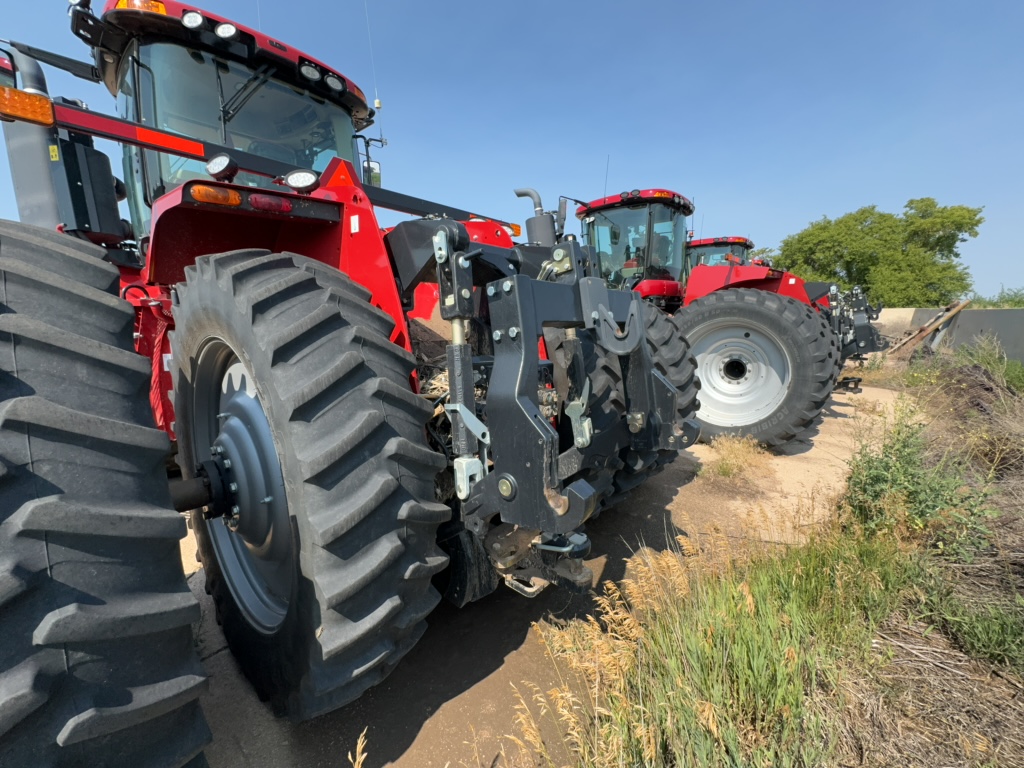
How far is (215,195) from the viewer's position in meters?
1.64

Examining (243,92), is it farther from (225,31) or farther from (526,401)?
(526,401)

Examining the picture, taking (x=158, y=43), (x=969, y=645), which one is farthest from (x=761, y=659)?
(x=158, y=43)

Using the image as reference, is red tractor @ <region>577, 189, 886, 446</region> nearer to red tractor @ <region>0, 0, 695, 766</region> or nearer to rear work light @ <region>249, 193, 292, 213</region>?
red tractor @ <region>0, 0, 695, 766</region>

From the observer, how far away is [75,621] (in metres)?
0.96

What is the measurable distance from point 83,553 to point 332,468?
1.68 feet

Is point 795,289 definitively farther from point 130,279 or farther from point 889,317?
point 889,317

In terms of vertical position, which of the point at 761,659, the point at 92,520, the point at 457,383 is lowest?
the point at 761,659

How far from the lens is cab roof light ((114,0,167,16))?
2.63m

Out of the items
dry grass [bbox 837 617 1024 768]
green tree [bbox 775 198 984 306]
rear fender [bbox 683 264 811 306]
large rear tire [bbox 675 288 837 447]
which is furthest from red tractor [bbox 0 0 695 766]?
green tree [bbox 775 198 984 306]

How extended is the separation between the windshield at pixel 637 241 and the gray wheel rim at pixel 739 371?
1.69 meters

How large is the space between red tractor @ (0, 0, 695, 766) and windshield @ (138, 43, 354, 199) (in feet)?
0.64

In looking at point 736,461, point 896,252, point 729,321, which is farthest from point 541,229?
point 896,252

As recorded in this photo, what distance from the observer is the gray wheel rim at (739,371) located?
17.4 feet

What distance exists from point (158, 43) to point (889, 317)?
20147 millimetres
